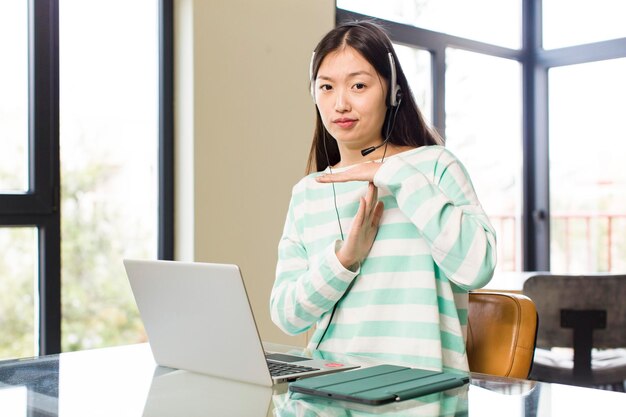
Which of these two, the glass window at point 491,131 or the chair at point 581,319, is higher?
the glass window at point 491,131

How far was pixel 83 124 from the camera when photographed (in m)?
2.89

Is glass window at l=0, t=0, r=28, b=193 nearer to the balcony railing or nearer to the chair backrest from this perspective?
the chair backrest

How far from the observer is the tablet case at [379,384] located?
0.92 m

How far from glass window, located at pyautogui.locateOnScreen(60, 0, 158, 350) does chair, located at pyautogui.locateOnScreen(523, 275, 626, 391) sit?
Answer: 1455 millimetres

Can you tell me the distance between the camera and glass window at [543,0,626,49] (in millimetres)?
4484

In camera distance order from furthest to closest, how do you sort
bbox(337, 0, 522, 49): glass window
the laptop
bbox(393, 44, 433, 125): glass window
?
1. bbox(393, 44, 433, 125): glass window
2. bbox(337, 0, 522, 49): glass window
3. the laptop

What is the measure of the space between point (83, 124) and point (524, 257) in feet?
9.78

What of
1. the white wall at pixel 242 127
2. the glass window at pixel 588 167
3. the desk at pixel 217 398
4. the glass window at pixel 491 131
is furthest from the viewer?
the glass window at pixel 588 167

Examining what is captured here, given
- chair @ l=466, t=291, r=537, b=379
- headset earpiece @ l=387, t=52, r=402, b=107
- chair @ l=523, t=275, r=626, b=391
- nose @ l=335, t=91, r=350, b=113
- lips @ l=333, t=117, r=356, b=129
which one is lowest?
chair @ l=523, t=275, r=626, b=391

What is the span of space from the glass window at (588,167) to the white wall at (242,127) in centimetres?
199

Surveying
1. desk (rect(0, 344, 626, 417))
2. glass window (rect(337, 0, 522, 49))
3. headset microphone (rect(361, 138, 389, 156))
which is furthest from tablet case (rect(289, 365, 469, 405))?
glass window (rect(337, 0, 522, 49))

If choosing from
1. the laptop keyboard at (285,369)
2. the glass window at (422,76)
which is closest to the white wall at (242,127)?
the glass window at (422,76)

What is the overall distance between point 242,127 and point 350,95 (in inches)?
67.3

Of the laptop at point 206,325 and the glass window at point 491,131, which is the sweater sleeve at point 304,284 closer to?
the laptop at point 206,325
